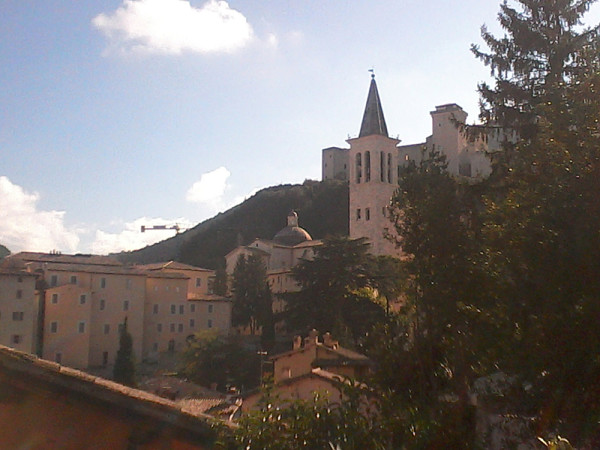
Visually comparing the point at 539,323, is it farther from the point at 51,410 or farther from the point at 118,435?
the point at 51,410

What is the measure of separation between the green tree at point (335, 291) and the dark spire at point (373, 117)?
66.4 ft

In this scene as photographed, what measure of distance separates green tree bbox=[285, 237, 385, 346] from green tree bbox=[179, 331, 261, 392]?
13.9 ft

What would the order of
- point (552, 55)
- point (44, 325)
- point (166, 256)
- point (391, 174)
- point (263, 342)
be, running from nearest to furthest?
point (552, 55) → point (44, 325) → point (263, 342) → point (391, 174) → point (166, 256)

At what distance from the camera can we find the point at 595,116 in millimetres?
7074

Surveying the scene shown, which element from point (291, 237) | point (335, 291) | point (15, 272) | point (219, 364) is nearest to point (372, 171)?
point (291, 237)

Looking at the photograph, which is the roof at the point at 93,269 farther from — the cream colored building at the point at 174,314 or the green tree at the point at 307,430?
the green tree at the point at 307,430

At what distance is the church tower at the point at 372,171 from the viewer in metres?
57.5

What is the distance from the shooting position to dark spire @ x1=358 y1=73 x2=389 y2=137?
59000mm

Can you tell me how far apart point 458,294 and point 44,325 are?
119 feet

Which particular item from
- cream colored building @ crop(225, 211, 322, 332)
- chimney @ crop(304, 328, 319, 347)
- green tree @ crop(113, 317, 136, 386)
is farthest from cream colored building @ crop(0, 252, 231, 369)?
chimney @ crop(304, 328, 319, 347)

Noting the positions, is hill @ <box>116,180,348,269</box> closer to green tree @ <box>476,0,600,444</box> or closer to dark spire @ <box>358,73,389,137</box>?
dark spire @ <box>358,73,389,137</box>

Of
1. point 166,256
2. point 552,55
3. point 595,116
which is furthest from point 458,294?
point 166,256

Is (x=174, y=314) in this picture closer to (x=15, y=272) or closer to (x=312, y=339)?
(x=15, y=272)

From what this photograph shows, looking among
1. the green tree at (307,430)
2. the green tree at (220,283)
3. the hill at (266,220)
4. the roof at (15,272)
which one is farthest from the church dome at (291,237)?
the green tree at (307,430)
